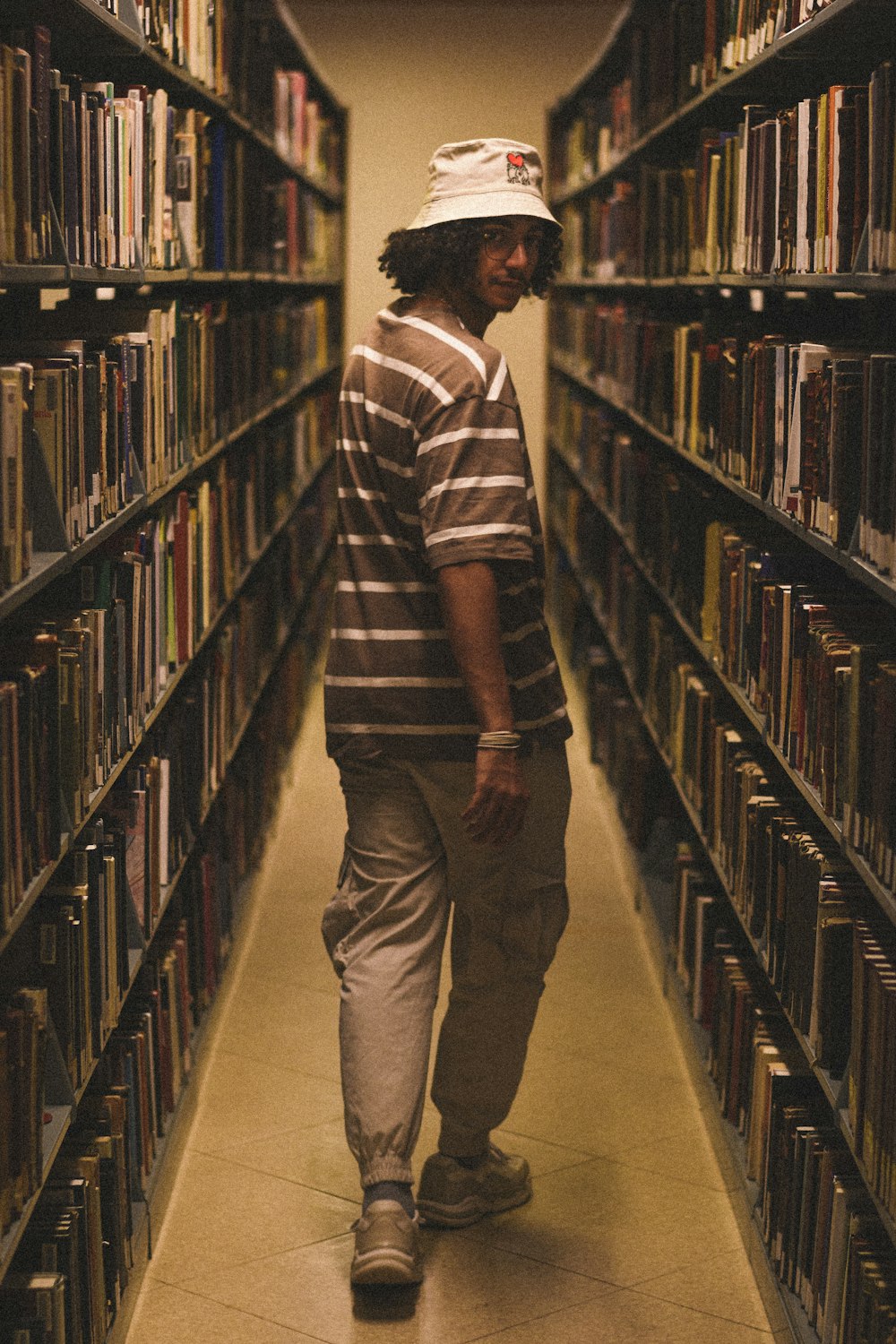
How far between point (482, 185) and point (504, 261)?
12 cm

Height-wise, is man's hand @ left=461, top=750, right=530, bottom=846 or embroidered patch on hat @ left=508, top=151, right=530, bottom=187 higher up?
embroidered patch on hat @ left=508, top=151, right=530, bottom=187

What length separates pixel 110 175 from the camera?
8.09 feet

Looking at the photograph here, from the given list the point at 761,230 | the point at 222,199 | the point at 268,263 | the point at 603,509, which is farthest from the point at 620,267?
Answer: the point at 761,230

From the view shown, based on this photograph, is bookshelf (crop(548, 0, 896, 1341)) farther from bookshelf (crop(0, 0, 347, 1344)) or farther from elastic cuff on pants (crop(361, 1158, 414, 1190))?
bookshelf (crop(0, 0, 347, 1344))

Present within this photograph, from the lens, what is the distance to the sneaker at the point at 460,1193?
2.81 metres

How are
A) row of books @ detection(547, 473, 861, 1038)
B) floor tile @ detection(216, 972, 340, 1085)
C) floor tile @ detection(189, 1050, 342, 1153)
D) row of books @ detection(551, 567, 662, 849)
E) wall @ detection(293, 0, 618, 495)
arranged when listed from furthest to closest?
1. wall @ detection(293, 0, 618, 495)
2. row of books @ detection(551, 567, 662, 849)
3. floor tile @ detection(216, 972, 340, 1085)
4. floor tile @ detection(189, 1050, 342, 1153)
5. row of books @ detection(547, 473, 861, 1038)

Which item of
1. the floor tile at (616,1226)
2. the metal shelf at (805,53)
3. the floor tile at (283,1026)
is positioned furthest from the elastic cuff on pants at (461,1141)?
the metal shelf at (805,53)

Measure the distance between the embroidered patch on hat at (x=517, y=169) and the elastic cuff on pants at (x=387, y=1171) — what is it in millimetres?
1489

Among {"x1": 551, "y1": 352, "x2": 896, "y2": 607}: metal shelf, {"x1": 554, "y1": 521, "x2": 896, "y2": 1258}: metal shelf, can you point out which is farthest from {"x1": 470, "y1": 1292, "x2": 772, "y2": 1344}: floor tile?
{"x1": 551, "y1": 352, "x2": 896, "y2": 607}: metal shelf

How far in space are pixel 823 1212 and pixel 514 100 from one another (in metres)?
7.41

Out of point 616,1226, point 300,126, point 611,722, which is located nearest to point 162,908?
point 616,1226

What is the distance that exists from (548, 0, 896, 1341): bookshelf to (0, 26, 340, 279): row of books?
96cm

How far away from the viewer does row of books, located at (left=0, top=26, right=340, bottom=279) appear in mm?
1872

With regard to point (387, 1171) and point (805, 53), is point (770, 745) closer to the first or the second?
point (387, 1171)
